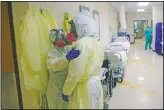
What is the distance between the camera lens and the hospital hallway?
199 cm

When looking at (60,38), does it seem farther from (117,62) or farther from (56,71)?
(117,62)

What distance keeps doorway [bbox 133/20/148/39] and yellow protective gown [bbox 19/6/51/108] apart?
2.53ft

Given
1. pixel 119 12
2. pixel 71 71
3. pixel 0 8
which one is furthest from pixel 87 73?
pixel 119 12

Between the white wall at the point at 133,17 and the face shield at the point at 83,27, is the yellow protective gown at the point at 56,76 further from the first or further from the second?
the white wall at the point at 133,17

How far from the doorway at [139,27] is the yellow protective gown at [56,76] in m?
0.67

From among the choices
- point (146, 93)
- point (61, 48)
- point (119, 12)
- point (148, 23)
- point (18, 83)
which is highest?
point (119, 12)

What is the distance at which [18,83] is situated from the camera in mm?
1205

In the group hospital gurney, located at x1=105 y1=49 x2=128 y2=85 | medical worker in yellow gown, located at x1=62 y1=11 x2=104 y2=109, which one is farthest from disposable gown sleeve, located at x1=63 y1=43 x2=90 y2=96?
hospital gurney, located at x1=105 y1=49 x2=128 y2=85

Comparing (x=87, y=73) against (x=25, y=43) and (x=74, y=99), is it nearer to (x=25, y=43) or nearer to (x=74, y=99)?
(x=74, y=99)

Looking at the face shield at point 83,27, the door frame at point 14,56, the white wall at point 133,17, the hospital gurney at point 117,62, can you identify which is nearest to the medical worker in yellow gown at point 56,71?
the face shield at point 83,27

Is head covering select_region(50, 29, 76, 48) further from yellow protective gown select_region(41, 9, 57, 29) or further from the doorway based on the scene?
the doorway

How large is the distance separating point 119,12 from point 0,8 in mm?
1178

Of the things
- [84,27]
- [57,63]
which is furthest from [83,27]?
[57,63]

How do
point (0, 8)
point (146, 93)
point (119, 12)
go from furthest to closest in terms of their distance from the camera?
1. point (146, 93)
2. point (119, 12)
3. point (0, 8)
